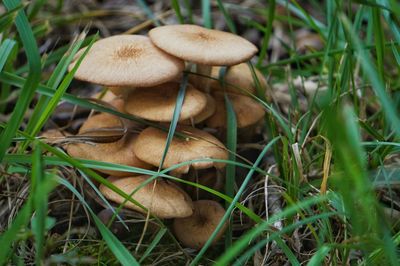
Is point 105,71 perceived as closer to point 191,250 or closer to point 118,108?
A: point 118,108

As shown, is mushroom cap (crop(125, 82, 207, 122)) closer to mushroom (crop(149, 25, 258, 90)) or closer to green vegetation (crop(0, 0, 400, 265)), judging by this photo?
green vegetation (crop(0, 0, 400, 265))

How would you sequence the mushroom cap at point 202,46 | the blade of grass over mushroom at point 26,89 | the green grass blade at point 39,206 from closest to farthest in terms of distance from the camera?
the green grass blade at point 39,206 < the blade of grass over mushroom at point 26,89 < the mushroom cap at point 202,46

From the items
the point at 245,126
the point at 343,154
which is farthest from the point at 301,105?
the point at 343,154

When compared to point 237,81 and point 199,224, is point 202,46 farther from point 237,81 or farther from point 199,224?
point 199,224

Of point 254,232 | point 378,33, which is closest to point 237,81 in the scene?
point 378,33

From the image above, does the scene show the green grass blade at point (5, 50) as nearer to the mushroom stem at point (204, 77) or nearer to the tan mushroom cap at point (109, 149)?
the tan mushroom cap at point (109, 149)

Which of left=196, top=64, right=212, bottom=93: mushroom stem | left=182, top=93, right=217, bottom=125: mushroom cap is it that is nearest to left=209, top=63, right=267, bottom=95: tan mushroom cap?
left=196, top=64, right=212, bottom=93: mushroom stem

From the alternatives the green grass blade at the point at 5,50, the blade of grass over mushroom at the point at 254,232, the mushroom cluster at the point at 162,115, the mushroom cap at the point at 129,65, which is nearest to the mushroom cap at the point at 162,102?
the mushroom cluster at the point at 162,115
